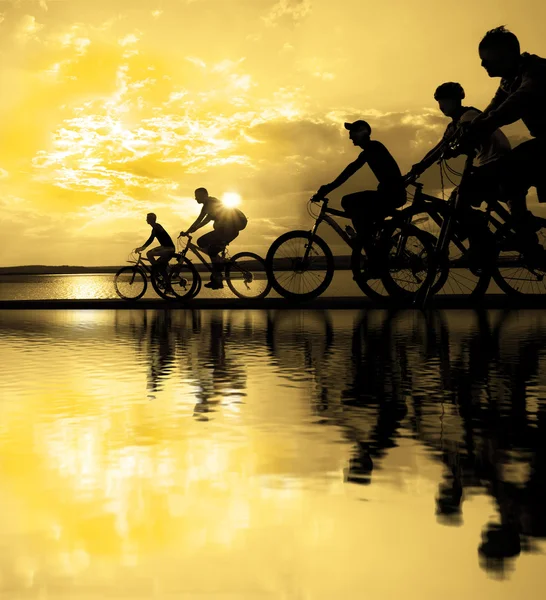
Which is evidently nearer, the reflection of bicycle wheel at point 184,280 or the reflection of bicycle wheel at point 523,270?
the reflection of bicycle wheel at point 523,270

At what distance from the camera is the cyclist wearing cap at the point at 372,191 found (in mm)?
12945

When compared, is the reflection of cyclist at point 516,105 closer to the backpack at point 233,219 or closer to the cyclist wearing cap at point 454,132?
the cyclist wearing cap at point 454,132

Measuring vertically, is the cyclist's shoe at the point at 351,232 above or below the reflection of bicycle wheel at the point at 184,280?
above

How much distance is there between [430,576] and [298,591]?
14.0 inches

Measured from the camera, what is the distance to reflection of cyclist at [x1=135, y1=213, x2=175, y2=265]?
20.9 m

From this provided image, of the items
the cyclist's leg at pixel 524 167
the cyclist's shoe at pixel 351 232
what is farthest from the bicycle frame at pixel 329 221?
the cyclist's leg at pixel 524 167

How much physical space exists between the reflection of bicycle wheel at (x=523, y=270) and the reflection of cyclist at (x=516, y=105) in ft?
2.99

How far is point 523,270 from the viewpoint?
1240cm

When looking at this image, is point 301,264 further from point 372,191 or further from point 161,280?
point 161,280

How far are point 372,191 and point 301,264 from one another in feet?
6.35

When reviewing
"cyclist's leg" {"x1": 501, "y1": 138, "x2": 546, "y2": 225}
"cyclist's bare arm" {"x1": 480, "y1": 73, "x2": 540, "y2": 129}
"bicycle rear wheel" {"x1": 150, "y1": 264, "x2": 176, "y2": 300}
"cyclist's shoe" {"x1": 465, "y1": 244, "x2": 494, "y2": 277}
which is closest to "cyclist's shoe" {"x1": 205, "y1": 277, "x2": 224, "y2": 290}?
"bicycle rear wheel" {"x1": 150, "y1": 264, "x2": 176, "y2": 300}

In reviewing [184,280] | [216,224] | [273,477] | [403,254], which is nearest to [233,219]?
[216,224]

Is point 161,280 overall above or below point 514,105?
below

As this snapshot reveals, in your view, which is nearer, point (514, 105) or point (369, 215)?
point (514, 105)
